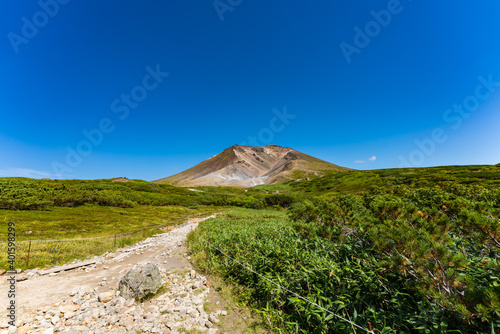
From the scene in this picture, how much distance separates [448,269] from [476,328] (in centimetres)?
103

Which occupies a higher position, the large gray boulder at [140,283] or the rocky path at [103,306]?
the large gray boulder at [140,283]

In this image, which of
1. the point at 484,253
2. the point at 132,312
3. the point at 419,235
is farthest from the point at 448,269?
the point at 132,312

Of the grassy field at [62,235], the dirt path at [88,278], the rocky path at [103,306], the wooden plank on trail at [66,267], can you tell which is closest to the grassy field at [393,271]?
the rocky path at [103,306]

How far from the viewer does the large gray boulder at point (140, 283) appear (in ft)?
26.2

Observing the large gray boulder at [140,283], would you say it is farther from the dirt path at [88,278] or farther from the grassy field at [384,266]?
the grassy field at [384,266]

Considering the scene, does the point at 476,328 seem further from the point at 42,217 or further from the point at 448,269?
the point at 42,217

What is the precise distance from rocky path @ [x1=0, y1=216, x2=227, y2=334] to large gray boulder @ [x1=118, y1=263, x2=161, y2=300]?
29 centimetres

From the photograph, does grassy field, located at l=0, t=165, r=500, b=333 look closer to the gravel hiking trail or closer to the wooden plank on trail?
the gravel hiking trail

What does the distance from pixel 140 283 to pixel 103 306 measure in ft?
4.44

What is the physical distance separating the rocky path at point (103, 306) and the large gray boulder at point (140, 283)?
0.94ft

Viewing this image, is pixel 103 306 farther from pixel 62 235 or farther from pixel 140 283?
pixel 62 235

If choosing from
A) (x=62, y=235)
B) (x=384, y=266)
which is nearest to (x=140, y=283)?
(x=384, y=266)

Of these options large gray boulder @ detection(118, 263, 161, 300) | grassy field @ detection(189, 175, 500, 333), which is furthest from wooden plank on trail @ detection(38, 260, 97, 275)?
grassy field @ detection(189, 175, 500, 333)

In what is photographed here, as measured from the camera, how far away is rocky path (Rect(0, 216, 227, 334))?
6238 mm
